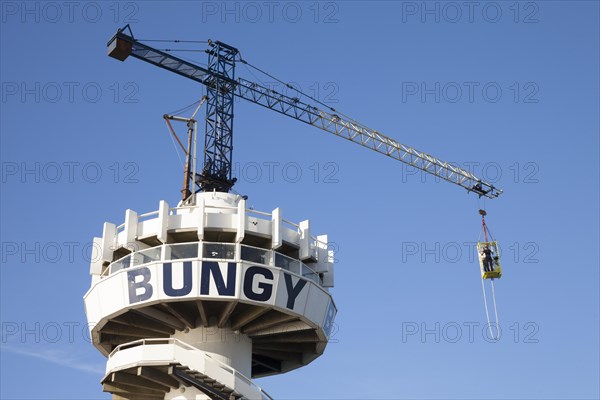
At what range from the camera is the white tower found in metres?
56.1

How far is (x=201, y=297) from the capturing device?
183ft

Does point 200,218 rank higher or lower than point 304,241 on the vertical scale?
higher

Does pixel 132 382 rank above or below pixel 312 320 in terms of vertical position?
below

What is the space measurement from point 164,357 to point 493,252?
127ft

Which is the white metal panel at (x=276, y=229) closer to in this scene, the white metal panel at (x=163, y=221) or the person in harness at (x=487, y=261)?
the white metal panel at (x=163, y=221)

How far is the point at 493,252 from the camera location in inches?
3317

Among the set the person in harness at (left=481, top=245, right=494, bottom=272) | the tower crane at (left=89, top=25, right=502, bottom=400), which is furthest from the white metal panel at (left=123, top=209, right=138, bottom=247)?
the person in harness at (left=481, top=245, right=494, bottom=272)

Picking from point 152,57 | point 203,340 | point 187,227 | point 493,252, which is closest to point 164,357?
point 203,340

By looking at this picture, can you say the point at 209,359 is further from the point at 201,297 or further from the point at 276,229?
the point at 276,229

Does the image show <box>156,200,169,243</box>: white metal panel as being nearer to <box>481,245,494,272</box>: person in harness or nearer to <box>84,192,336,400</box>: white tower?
<box>84,192,336,400</box>: white tower

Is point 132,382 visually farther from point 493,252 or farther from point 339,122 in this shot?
point 339,122

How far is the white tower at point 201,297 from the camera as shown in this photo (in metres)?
56.1

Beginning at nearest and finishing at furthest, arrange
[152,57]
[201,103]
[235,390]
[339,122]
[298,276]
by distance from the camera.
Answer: [235,390] → [298,276] → [201,103] → [152,57] → [339,122]

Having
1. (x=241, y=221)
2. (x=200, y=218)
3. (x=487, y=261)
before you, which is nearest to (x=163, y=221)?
(x=200, y=218)
